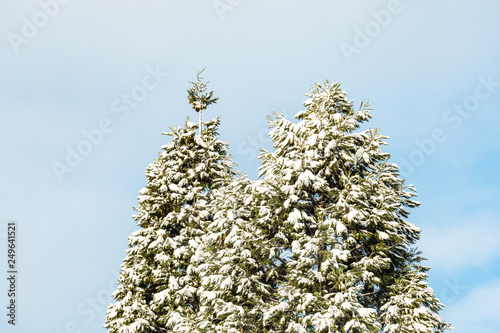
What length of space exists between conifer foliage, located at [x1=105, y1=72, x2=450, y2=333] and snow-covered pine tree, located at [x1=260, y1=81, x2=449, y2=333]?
0.12 feet

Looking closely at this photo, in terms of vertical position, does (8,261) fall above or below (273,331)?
above

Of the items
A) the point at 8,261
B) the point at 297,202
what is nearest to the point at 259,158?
the point at 297,202

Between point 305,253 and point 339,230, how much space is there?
125cm

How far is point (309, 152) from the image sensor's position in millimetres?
16328

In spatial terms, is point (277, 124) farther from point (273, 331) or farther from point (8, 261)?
point (8, 261)

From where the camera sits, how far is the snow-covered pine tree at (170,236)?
18906mm

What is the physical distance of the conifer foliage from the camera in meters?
14.5

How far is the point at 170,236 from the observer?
2102cm

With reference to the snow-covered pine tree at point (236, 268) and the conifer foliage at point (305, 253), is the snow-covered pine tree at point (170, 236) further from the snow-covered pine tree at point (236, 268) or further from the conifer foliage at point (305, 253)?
the snow-covered pine tree at point (236, 268)

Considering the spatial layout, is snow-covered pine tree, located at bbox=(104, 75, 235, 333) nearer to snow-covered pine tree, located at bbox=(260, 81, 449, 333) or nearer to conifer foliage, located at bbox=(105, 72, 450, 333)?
conifer foliage, located at bbox=(105, 72, 450, 333)

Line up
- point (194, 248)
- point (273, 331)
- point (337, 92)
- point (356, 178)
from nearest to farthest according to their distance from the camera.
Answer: point (273, 331), point (356, 178), point (337, 92), point (194, 248)

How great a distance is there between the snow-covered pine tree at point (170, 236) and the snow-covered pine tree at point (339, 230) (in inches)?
116

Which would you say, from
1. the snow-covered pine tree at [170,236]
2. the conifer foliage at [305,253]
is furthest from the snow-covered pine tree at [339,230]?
the snow-covered pine tree at [170,236]

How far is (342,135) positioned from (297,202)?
2691 millimetres
